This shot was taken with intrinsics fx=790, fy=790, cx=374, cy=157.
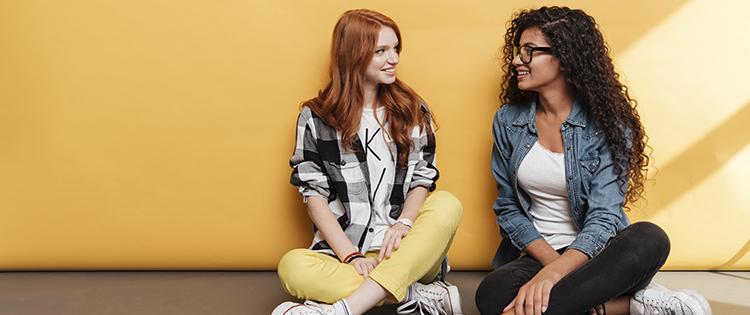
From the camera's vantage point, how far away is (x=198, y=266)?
Result: 2.37m

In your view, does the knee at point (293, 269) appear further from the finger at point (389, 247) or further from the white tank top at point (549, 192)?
the white tank top at point (549, 192)

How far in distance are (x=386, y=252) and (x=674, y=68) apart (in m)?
1.06

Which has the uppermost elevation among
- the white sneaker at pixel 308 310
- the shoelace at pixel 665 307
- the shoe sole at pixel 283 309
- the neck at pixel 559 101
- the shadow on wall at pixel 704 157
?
the neck at pixel 559 101

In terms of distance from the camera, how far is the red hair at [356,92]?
2.03 m

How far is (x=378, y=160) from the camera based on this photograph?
2080 mm

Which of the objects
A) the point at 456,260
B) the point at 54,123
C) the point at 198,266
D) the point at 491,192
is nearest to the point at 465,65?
the point at 491,192

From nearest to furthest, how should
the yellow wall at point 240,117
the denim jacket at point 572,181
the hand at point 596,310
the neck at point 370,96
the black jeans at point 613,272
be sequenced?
1. the black jeans at point 613,272
2. the hand at point 596,310
3. the denim jacket at point 572,181
4. the neck at point 370,96
5. the yellow wall at point 240,117

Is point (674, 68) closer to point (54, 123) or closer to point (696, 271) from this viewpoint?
point (696, 271)

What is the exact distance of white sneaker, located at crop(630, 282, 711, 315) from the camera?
5.58 feet

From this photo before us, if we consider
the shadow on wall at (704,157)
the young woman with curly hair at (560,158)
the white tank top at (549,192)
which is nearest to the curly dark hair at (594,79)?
the young woman with curly hair at (560,158)

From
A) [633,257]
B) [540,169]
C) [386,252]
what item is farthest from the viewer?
[540,169]

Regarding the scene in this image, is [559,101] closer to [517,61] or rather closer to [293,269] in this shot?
[517,61]

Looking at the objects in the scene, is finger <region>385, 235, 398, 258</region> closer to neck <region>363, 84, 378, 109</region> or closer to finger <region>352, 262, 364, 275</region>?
finger <region>352, 262, 364, 275</region>

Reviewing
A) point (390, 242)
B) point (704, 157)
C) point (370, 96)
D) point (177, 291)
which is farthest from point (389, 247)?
point (704, 157)
